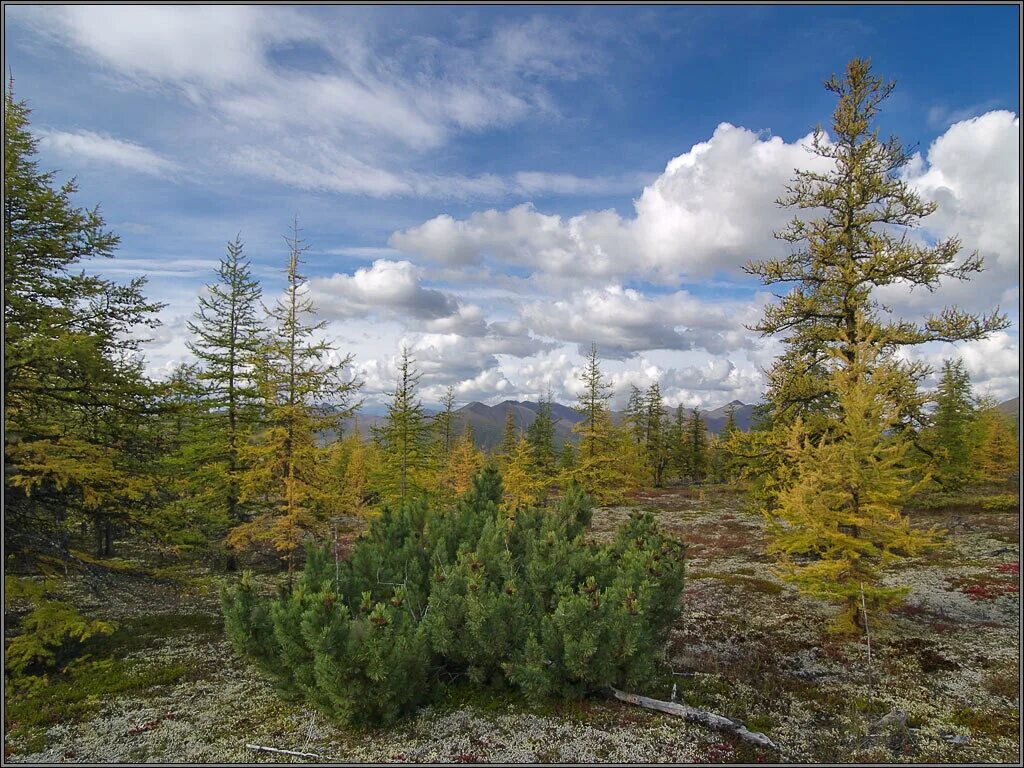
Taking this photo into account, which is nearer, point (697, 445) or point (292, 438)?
point (292, 438)

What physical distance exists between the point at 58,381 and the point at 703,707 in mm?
15264

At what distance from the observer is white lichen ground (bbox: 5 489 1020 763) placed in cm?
755

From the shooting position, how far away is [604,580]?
1021 centimetres

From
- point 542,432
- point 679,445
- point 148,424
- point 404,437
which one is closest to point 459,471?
point 404,437

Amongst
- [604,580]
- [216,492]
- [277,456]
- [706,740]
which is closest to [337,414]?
[277,456]

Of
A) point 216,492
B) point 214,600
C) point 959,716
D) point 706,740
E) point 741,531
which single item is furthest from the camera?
point 741,531

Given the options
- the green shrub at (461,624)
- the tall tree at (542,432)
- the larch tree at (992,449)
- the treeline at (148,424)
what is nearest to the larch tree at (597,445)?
the treeline at (148,424)

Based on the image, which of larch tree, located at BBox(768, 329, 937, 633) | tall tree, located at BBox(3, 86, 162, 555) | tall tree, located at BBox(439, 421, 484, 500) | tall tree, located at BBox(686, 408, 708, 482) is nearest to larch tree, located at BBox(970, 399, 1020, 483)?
tall tree, located at BBox(686, 408, 708, 482)

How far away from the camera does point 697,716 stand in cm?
821

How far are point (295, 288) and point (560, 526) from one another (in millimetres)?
13883

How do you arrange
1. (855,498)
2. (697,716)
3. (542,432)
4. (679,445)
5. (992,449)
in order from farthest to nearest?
(679,445) < (542,432) < (992,449) < (855,498) < (697,716)

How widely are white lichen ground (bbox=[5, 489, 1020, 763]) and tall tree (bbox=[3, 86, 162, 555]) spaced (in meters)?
3.44

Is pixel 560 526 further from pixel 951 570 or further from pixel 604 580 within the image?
pixel 951 570

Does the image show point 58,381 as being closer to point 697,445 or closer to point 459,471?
point 459,471
